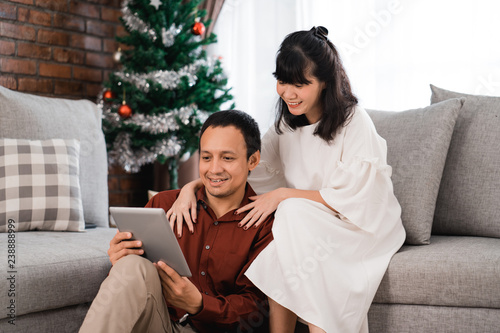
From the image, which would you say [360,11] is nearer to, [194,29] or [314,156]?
[194,29]

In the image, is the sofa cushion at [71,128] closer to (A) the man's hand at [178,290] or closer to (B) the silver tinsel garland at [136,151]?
(B) the silver tinsel garland at [136,151]

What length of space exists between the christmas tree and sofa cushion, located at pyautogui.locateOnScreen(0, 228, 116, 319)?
44.8 inches

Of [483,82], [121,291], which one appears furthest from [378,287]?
[483,82]

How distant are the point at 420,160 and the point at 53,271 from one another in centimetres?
132

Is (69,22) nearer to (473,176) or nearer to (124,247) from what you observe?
(124,247)

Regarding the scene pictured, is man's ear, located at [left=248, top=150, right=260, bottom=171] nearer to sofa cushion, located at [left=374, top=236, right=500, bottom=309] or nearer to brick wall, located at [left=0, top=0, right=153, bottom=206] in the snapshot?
sofa cushion, located at [left=374, top=236, right=500, bottom=309]

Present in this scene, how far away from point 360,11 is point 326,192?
61.0 inches

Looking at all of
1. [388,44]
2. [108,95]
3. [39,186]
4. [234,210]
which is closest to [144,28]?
[108,95]

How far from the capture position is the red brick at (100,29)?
3.28m

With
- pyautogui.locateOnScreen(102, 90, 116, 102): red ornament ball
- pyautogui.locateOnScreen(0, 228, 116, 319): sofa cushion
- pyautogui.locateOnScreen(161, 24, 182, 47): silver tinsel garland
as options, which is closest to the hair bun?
pyautogui.locateOnScreen(0, 228, 116, 319): sofa cushion

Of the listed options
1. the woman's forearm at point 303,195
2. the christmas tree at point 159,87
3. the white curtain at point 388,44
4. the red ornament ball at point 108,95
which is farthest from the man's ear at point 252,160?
the red ornament ball at point 108,95

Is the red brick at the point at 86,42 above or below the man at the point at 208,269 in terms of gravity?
above

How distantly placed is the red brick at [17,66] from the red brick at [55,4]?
37 centimetres

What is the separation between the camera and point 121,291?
1133 mm
